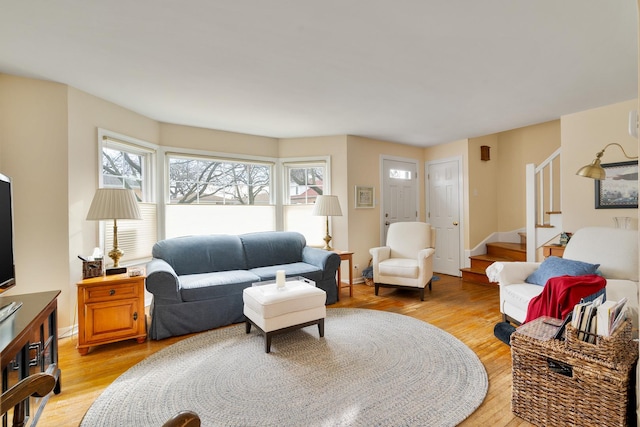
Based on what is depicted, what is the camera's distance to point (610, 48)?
215cm

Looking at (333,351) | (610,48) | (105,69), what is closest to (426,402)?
(333,351)

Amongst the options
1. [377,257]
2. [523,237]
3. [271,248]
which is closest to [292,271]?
[271,248]

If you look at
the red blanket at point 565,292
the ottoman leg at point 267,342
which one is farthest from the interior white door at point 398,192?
the ottoman leg at point 267,342

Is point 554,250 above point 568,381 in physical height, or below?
above

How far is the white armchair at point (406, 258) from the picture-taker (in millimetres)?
3807

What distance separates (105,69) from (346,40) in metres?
1.97

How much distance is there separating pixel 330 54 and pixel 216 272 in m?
2.56

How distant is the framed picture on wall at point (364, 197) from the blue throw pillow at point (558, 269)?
2429 mm

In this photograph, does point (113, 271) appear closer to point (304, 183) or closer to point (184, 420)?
point (184, 420)

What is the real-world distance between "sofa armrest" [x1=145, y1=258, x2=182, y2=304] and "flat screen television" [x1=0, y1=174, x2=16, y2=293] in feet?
3.23

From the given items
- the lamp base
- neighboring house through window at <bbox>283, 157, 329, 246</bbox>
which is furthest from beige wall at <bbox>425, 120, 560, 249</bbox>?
the lamp base

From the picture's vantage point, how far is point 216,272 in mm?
3438

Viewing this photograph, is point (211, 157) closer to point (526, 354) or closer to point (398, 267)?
point (398, 267)

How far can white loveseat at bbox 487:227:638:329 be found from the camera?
2.37 m
